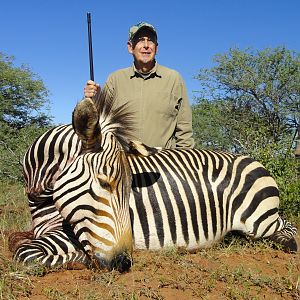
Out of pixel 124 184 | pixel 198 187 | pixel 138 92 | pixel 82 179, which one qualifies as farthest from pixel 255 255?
pixel 138 92

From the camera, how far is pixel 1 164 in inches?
364

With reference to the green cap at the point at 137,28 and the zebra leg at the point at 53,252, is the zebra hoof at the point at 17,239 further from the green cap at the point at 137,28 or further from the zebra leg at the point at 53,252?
the green cap at the point at 137,28

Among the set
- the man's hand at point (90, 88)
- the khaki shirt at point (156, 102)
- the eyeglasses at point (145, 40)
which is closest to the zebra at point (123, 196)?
the man's hand at point (90, 88)

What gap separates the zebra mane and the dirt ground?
Answer: 2.53 ft

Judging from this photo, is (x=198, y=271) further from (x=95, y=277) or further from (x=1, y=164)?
(x=1, y=164)

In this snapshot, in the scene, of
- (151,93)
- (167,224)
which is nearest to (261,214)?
(167,224)

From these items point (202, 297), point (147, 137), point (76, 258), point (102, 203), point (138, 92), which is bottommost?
point (202, 297)

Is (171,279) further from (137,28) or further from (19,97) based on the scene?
(19,97)

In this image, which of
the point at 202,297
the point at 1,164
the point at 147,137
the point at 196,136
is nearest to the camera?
the point at 202,297

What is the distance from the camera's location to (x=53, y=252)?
2.64 meters

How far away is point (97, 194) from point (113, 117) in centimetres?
57

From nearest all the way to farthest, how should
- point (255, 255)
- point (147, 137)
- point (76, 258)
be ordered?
point (76, 258), point (255, 255), point (147, 137)

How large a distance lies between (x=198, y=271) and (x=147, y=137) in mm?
1726

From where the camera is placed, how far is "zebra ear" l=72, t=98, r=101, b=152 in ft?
7.59
